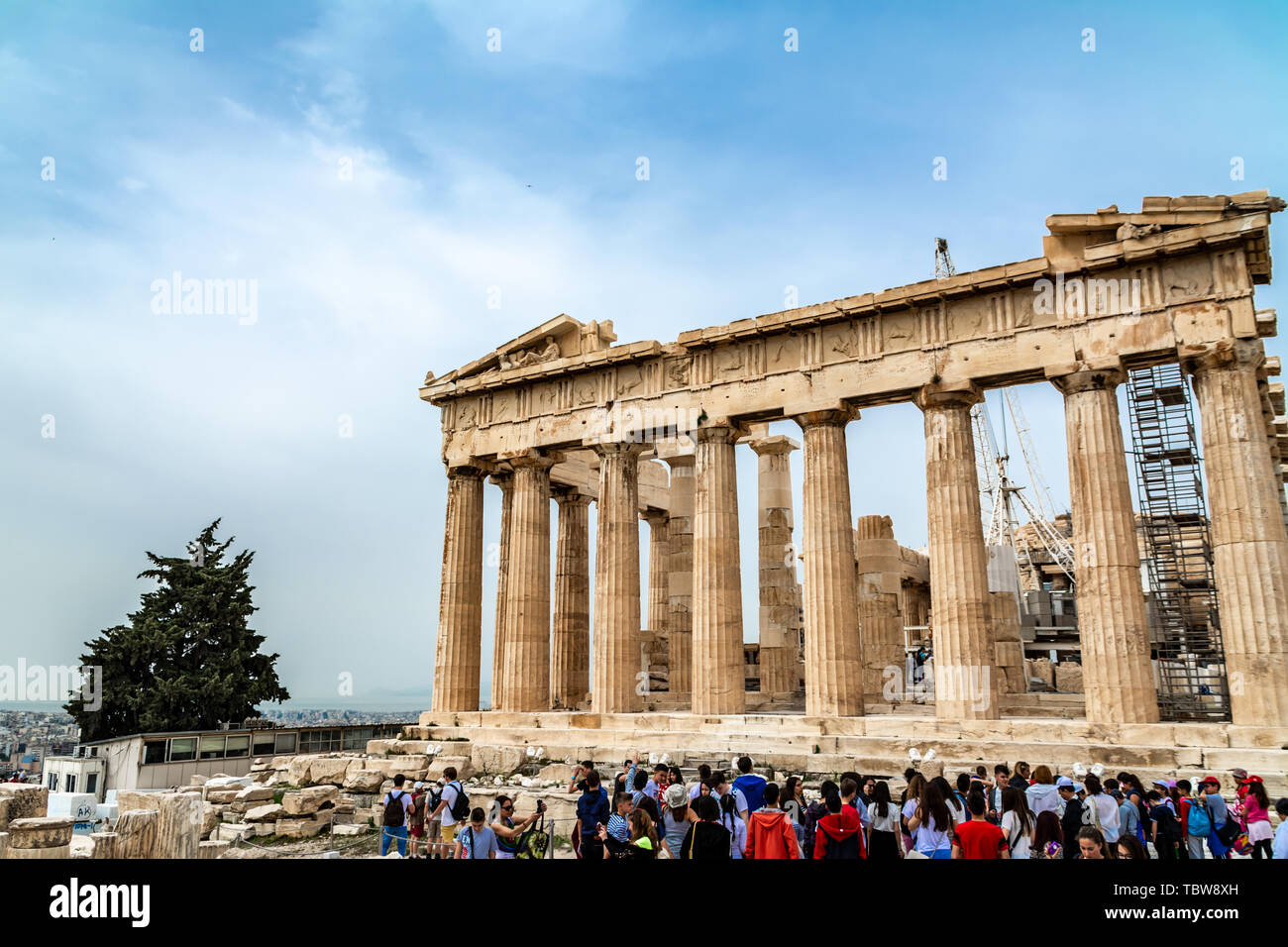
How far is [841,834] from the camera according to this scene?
338 inches

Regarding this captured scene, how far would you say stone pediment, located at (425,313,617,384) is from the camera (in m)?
28.6

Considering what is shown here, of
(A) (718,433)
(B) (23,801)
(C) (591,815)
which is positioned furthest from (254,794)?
(A) (718,433)

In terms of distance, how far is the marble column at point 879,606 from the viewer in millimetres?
30406

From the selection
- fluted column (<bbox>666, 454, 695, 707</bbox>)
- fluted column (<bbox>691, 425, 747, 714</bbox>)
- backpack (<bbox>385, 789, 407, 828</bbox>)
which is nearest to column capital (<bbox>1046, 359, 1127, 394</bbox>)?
fluted column (<bbox>691, 425, 747, 714</bbox>)

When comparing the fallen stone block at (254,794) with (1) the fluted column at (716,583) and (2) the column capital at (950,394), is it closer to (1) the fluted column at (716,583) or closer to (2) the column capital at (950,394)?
(1) the fluted column at (716,583)

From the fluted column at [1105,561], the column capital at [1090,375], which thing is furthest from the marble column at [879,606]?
the column capital at [1090,375]

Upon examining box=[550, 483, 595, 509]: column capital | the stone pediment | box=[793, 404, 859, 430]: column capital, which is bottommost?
box=[550, 483, 595, 509]: column capital

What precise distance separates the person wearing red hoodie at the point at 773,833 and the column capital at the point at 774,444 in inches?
883

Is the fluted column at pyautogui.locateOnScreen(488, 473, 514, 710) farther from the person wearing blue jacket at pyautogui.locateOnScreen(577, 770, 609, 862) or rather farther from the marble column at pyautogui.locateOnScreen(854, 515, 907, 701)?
the person wearing blue jacket at pyautogui.locateOnScreen(577, 770, 609, 862)

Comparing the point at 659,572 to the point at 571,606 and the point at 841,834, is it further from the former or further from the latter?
the point at 841,834

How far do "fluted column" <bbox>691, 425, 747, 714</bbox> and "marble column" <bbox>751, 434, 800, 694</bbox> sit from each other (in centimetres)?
564

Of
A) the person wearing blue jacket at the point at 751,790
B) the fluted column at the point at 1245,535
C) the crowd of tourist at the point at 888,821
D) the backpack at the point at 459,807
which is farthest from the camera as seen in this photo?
the fluted column at the point at 1245,535
